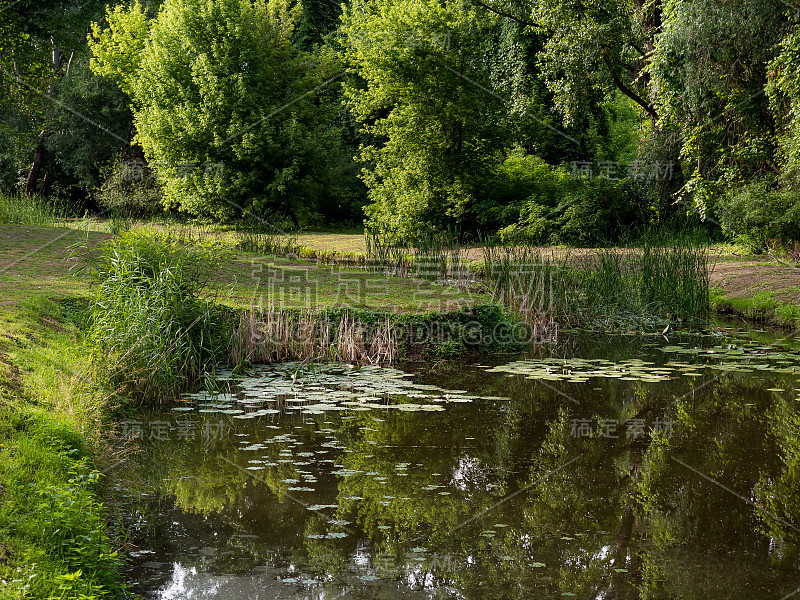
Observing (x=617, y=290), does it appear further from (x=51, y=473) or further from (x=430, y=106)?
(x=430, y=106)

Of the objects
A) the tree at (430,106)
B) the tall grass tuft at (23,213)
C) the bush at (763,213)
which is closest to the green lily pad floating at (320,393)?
the tall grass tuft at (23,213)

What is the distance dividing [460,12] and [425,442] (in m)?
16.3

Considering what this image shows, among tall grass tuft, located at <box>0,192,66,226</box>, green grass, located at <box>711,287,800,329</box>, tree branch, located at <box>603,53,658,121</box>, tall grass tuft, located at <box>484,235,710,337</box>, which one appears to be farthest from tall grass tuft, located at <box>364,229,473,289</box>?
tree branch, located at <box>603,53,658,121</box>

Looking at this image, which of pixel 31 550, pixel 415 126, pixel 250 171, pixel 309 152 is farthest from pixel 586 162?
pixel 31 550

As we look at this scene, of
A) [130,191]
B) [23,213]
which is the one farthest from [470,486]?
[130,191]

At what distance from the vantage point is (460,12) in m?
19.3

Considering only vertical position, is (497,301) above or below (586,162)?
below

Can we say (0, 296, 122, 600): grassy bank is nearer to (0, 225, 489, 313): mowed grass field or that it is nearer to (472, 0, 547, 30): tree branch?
(0, 225, 489, 313): mowed grass field

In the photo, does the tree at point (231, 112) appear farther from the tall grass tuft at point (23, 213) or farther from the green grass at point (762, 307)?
the green grass at point (762, 307)

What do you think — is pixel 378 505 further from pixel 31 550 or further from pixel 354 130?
pixel 354 130

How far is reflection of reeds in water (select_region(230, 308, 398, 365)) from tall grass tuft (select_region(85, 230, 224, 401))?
1.60 ft

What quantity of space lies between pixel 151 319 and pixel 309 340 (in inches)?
79.1

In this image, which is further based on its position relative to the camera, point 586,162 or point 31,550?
point 586,162

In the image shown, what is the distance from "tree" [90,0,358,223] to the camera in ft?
67.9
